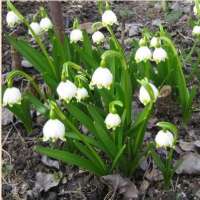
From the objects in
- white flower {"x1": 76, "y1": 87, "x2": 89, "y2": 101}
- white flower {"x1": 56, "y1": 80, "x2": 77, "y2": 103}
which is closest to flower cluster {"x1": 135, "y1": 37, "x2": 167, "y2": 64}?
white flower {"x1": 76, "y1": 87, "x2": 89, "y2": 101}

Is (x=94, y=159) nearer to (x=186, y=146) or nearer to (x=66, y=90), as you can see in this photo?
(x=66, y=90)

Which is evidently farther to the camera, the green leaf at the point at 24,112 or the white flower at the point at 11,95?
the green leaf at the point at 24,112

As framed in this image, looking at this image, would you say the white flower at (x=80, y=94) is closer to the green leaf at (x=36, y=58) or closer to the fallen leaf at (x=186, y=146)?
the green leaf at (x=36, y=58)

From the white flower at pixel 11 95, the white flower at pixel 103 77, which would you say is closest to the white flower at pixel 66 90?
the white flower at pixel 103 77

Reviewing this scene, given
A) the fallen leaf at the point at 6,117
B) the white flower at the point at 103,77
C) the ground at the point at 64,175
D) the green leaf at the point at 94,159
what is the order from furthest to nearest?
the fallen leaf at the point at 6,117, the ground at the point at 64,175, the green leaf at the point at 94,159, the white flower at the point at 103,77

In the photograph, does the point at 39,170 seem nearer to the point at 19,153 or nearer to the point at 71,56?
the point at 19,153

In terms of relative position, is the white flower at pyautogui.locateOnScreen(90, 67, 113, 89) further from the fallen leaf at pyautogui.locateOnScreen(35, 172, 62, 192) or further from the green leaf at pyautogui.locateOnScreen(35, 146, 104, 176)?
the fallen leaf at pyautogui.locateOnScreen(35, 172, 62, 192)
